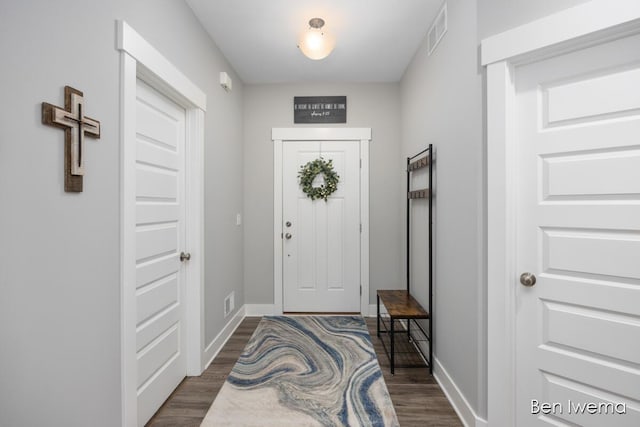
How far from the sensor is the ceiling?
213cm

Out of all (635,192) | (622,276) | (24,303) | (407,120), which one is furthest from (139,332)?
(407,120)

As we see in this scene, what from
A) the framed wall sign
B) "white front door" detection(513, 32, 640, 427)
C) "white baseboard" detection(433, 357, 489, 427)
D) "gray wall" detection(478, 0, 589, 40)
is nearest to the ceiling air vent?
"gray wall" detection(478, 0, 589, 40)

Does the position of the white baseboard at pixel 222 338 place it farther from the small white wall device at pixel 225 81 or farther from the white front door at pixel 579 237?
the small white wall device at pixel 225 81

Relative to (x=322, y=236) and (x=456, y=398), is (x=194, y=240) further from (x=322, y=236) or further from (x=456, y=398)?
(x=456, y=398)

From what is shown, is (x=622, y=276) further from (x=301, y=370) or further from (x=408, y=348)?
(x=301, y=370)

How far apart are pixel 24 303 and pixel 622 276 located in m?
2.23

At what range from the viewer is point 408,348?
106 inches

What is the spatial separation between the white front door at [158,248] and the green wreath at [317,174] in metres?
1.45

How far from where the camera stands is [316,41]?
2.17 metres

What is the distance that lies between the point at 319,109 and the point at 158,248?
2285 millimetres

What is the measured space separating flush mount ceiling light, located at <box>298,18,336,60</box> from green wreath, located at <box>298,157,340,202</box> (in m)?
1.29

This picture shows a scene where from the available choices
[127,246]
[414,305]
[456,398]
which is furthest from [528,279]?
[127,246]

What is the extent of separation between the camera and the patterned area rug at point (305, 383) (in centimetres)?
180

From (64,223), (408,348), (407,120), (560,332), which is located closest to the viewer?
(64,223)
